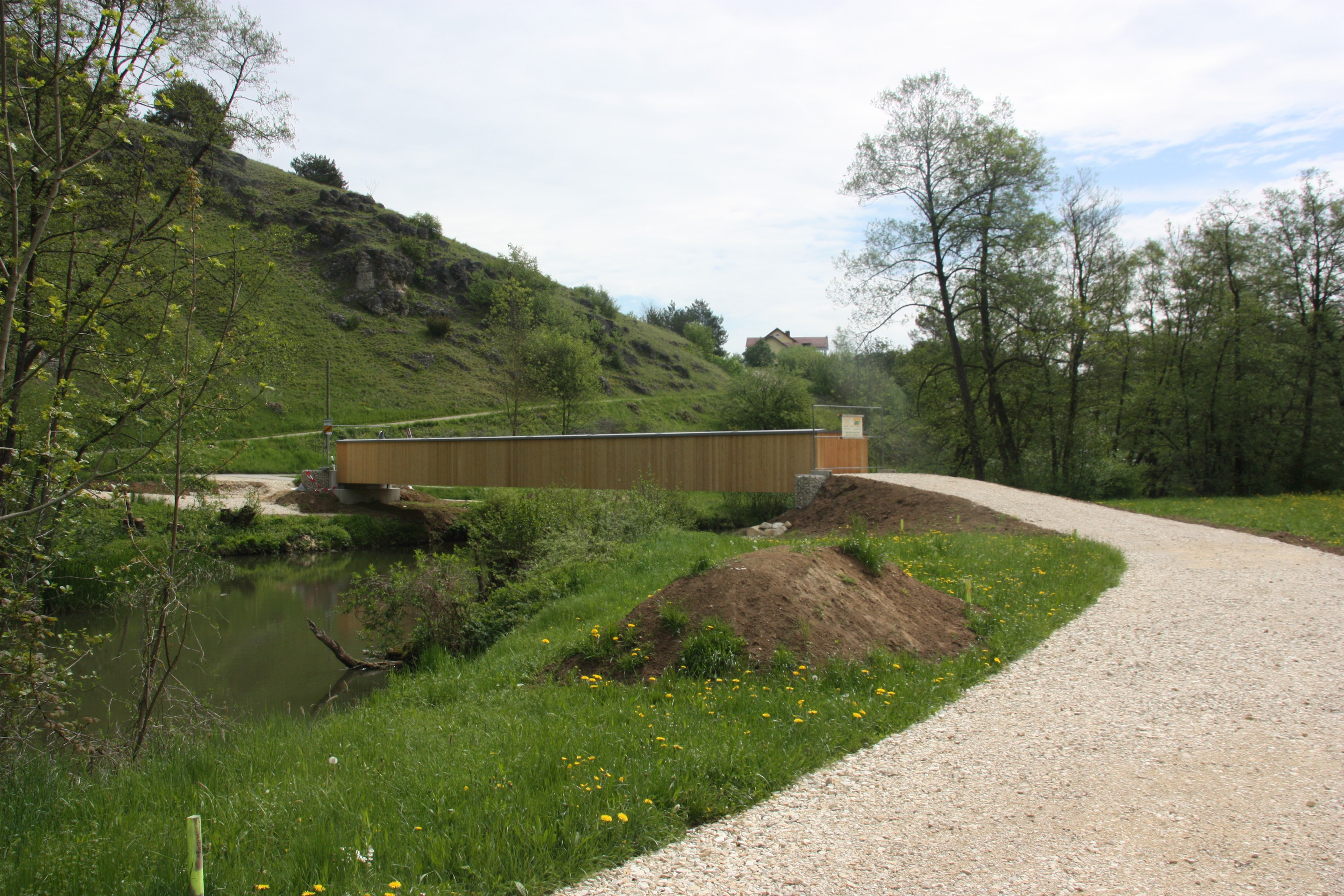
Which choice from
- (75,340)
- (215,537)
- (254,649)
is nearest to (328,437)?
(215,537)

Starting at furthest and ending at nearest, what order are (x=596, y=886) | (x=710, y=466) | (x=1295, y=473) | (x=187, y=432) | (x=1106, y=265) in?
(x=1106, y=265) < (x=1295, y=473) < (x=710, y=466) < (x=187, y=432) < (x=596, y=886)

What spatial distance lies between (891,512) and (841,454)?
3.41 meters

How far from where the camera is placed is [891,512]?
1477cm

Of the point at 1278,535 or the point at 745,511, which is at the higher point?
the point at 1278,535

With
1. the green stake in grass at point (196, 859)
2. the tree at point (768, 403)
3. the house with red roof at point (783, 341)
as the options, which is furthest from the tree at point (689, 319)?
the green stake in grass at point (196, 859)

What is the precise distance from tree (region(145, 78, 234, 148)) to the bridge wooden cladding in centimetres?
1052

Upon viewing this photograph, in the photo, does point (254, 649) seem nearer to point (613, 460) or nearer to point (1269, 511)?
point (613, 460)

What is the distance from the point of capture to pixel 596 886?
9.69 ft

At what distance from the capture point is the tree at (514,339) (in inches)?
1502

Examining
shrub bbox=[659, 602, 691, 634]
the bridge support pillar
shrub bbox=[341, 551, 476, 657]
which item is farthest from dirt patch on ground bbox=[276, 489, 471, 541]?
shrub bbox=[659, 602, 691, 634]

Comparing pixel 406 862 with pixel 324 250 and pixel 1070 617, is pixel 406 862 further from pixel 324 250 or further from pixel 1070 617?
pixel 324 250

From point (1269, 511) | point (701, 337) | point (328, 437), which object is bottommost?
point (1269, 511)

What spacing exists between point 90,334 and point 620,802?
4.51 meters

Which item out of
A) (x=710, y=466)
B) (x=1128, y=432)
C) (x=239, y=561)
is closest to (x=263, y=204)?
Answer: (x=239, y=561)
